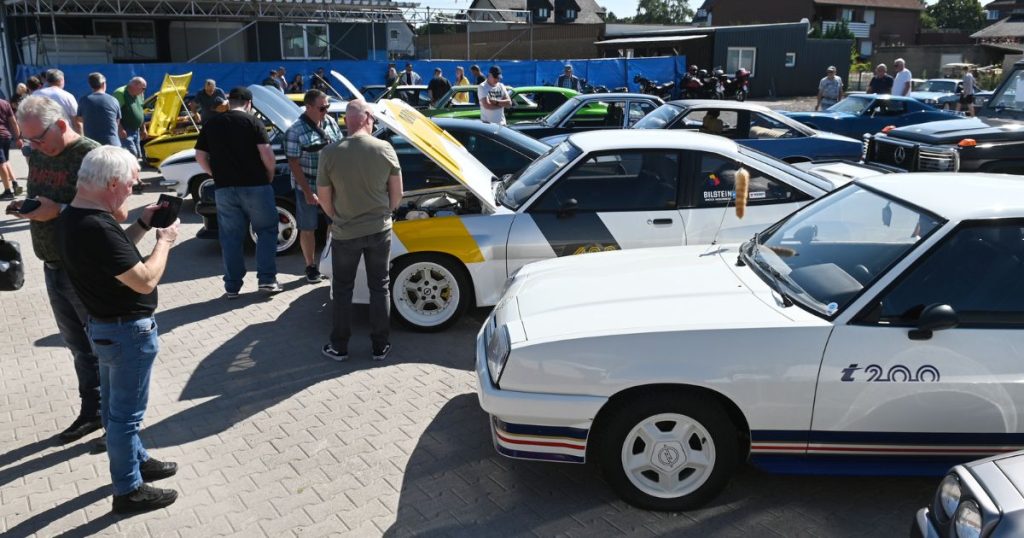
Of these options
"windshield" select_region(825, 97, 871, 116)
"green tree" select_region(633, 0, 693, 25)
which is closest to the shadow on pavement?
"windshield" select_region(825, 97, 871, 116)

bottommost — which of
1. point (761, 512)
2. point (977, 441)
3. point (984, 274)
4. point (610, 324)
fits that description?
point (761, 512)

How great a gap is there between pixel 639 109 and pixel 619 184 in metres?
6.98

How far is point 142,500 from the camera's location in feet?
12.4

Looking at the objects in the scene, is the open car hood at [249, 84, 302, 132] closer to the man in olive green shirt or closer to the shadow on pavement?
the man in olive green shirt

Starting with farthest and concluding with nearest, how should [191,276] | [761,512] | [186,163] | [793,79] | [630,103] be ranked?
[793,79] → [630,103] → [186,163] → [191,276] → [761,512]

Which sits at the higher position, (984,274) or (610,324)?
(984,274)

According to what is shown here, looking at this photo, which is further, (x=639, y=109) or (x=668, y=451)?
(x=639, y=109)

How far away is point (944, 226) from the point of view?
11.9 feet

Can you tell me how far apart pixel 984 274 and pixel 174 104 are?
13290mm

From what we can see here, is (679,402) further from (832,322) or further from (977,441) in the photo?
(977,441)

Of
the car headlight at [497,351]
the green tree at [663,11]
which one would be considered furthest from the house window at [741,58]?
the green tree at [663,11]

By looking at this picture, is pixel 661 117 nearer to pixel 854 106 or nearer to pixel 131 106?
pixel 854 106

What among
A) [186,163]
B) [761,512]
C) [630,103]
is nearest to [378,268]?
[761,512]

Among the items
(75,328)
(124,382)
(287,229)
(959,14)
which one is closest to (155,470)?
(124,382)
